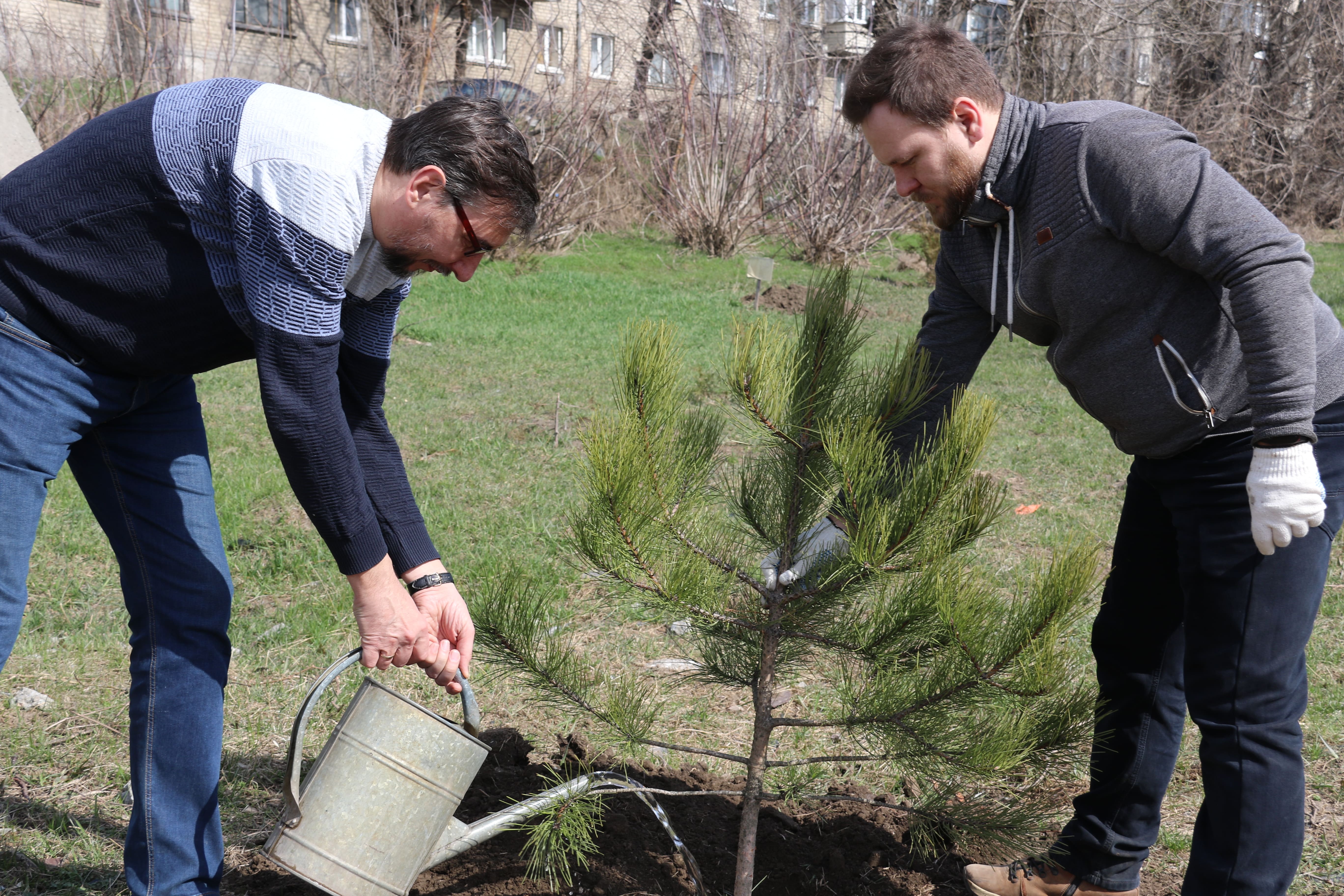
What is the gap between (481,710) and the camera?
9.90 ft

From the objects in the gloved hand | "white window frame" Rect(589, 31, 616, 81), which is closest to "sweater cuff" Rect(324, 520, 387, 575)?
the gloved hand

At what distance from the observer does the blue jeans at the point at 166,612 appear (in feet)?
6.12

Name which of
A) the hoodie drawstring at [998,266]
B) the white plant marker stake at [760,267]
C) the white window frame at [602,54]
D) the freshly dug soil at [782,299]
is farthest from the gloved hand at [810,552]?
the white window frame at [602,54]

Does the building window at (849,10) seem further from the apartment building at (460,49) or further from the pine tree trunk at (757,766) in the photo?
the pine tree trunk at (757,766)

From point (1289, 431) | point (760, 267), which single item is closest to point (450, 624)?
point (1289, 431)

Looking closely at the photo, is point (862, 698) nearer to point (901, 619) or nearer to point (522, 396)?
point (901, 619)

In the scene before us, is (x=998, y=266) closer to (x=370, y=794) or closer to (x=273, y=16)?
(x=370, y=794)

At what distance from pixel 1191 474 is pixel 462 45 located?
1136 cm

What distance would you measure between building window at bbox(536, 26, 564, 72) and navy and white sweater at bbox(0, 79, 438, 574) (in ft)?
33.1

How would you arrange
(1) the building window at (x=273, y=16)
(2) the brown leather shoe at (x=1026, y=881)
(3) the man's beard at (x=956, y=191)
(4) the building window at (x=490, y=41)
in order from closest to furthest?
(3) the man's beard at (x=956, y=191), (2) the brown leather shoe at (x=1026, y=881), (4) the building window at (x=490, y=41), (1) the building window at (x=273, y=16)

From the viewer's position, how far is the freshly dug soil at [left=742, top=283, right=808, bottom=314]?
31.3 feet

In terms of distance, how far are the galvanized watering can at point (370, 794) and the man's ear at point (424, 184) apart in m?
0.79

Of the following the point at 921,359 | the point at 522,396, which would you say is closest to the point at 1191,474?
the point at 921,359

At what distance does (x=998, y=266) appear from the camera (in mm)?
1939
